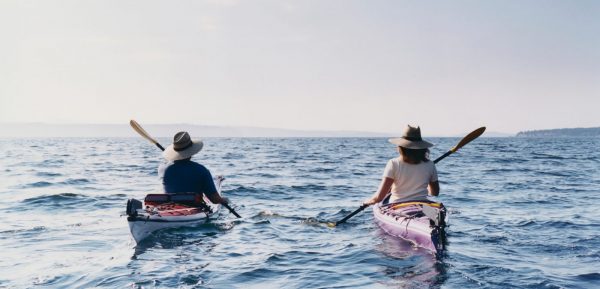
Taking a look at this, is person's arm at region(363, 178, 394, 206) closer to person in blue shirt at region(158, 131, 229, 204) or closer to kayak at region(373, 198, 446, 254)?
kayak at region(373, 198, 446, 254)

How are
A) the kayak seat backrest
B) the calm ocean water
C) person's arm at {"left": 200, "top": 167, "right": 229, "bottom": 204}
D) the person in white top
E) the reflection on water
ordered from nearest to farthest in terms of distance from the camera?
the reflection on water → the calm ocean water → the person in white top → the kayak seat backrest → person's arm at {"left": 200, "top": 167, "right": 229, "bottom": 204}

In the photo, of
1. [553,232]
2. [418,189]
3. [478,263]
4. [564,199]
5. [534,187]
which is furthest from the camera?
[534,187]

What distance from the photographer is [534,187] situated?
67.2ft

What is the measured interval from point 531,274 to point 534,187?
14.4 meters

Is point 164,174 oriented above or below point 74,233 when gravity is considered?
above

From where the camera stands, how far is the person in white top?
9.23 meters

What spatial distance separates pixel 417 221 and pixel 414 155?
1283 millimetres

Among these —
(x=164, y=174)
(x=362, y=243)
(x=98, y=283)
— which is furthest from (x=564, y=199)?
(x=98, y=283)

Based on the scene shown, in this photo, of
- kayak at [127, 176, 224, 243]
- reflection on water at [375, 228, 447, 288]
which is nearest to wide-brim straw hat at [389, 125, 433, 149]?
reflection on water at [375, 228, 447, 288]

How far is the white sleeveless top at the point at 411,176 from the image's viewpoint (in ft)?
31.1

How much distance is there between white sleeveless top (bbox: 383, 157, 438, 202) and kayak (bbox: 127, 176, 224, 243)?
411 centimetres

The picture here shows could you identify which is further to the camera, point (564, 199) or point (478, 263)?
point (564, 199)

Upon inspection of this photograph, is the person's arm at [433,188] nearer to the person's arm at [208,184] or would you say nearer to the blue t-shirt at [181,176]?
the person's arm at [208,184]

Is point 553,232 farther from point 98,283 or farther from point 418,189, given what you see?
point 98,283
